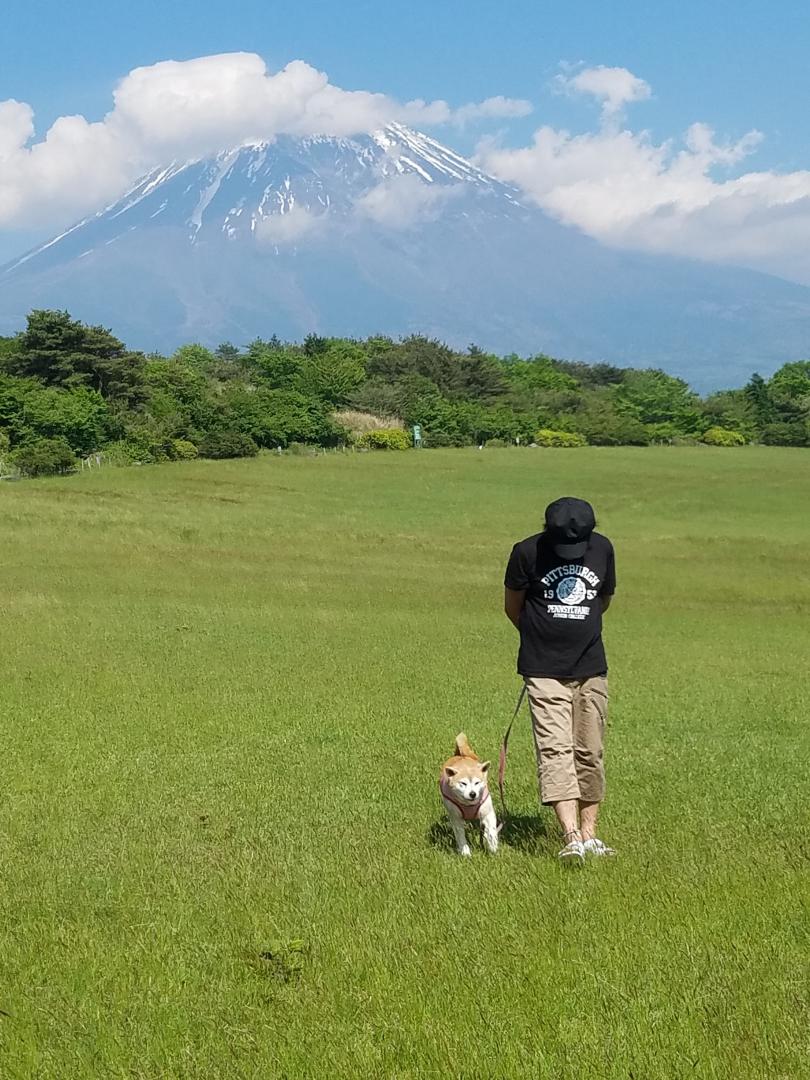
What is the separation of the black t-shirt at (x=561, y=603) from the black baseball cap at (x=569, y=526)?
0.08 meters

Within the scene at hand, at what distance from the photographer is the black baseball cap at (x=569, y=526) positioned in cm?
685

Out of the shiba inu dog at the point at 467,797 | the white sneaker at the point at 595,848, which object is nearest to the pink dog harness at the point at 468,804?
the shiba inu dog at the point at 467,797

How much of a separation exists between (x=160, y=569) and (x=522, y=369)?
4287 inches

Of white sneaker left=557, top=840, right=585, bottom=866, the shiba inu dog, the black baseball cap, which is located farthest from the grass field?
the black baseball cap

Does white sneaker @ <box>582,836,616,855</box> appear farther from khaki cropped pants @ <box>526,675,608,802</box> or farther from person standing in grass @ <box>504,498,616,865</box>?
khaki cropped pants @ <box>526,675,608,802</box>

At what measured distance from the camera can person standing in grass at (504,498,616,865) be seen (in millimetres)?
7043

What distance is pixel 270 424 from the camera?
8038 centimetres

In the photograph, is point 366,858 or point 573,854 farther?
point 366,858

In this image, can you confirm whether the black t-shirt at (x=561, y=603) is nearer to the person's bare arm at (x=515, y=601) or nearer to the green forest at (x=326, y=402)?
the person's bare arm at (x=515, y=601)

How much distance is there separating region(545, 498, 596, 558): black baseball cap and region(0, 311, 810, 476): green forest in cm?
5841

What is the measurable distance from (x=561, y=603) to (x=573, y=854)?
5.70ft

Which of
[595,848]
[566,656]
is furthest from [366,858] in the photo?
[566,656]

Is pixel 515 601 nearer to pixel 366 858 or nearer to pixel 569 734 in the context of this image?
pixel 569 734

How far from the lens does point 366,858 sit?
7.39 metres
